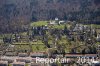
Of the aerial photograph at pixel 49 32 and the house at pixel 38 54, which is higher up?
the aerial photograph at pixel 49 32

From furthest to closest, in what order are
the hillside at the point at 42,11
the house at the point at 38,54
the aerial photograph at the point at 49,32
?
the hillside at the point at 42,11
the house at the point at 38,54
the aerial photograph at the point at 49,32

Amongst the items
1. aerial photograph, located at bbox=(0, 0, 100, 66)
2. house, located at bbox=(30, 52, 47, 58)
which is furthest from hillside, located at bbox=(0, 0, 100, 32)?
house, located at bbox=(30, 52, 47, 58)

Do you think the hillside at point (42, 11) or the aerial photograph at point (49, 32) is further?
the hillside at point (42, 11)

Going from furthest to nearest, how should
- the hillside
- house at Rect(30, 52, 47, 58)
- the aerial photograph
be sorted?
the hillside → house at Rect(30, 52, 47, 58) → the aerial photograph

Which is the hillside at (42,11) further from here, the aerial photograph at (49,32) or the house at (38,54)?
the house at (38,54)

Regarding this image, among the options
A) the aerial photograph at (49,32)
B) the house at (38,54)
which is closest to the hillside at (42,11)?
the aerial photograph at (49,32)

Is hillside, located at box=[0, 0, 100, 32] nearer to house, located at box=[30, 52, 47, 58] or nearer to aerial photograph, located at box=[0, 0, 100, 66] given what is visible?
aerial photograph, located at box=[0, 0, 100, 66]

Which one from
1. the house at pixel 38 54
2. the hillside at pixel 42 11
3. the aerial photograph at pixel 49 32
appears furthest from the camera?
the hillside at pixel 42 11

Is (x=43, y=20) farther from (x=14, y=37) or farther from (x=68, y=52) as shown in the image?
(x=68, y=52)

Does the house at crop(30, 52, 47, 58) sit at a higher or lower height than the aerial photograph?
lower
